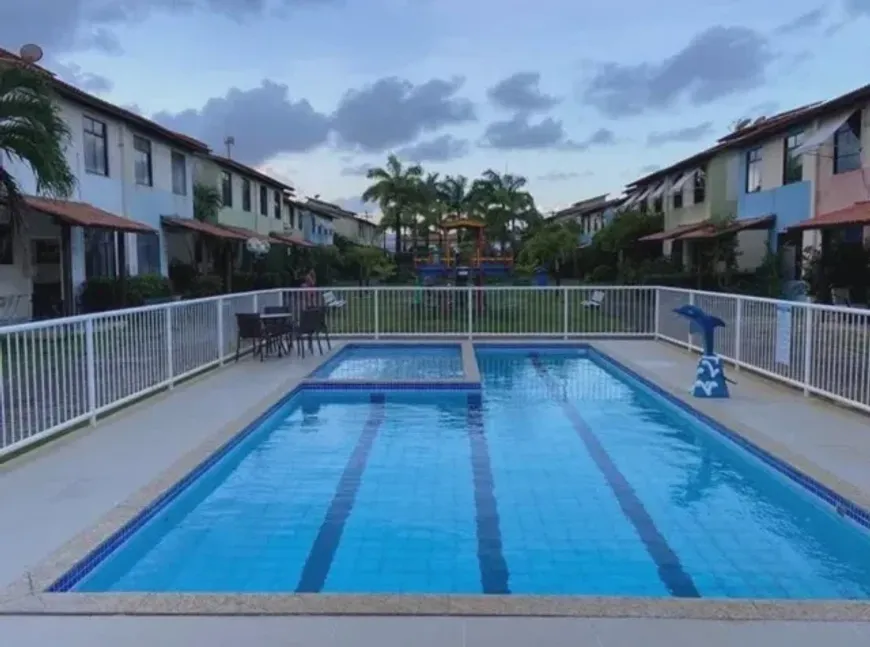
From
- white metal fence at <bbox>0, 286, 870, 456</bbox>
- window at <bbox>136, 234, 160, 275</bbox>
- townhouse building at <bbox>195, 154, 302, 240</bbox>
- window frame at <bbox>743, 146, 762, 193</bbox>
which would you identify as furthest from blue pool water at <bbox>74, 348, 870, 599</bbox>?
townhouse building at <bbox>195, 154, 302, 240</bbox>

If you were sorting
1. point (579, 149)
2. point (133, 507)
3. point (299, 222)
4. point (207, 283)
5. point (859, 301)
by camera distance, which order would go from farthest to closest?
1. point (299, 222)
2. point (579, 149)
3. point (207, 283)
4. point (859, 301)
5. point (133, 507)

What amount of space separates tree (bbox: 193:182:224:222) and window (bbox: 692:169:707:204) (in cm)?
1840

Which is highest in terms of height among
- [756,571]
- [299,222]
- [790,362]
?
[299,222]

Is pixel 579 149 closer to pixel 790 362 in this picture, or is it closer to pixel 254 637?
pixel 790 362

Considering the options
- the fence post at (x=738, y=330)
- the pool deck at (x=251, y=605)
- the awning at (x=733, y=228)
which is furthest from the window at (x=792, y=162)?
the pool deck at (x=251, y=605)

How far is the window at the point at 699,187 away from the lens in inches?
1141

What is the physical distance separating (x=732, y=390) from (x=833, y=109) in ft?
42.2

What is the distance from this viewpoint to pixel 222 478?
22.4 ft

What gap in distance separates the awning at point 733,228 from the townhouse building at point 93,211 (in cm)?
1649

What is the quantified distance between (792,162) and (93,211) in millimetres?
19158

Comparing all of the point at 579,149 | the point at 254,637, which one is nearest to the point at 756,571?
the point at 254,637

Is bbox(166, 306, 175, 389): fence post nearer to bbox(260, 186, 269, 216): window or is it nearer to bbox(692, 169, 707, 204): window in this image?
bbox(692, 169, 707, 204): window

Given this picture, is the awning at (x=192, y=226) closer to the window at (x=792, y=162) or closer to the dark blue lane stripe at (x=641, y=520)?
the dark blue lane stripe at (x=641, y=520)

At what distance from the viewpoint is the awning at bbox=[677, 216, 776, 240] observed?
23.1m
